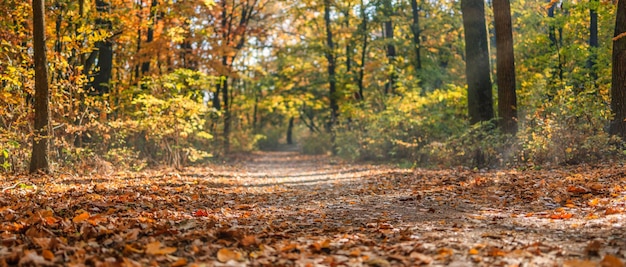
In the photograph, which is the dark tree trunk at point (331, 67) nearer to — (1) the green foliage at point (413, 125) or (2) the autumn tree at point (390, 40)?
(2) the autumn tree at point (390, 40)

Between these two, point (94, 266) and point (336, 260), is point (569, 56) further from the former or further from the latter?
point (94, 266)

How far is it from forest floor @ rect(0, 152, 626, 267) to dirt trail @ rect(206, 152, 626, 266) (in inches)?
0.6

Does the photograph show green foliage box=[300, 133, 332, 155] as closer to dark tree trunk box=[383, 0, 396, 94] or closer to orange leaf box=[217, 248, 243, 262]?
dark tree trunk box=[383, 0, 396, 94]

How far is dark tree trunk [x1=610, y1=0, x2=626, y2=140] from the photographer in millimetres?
9859

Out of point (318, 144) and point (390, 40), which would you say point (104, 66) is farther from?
point (318, 144)

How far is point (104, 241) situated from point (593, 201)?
5373 millimetres

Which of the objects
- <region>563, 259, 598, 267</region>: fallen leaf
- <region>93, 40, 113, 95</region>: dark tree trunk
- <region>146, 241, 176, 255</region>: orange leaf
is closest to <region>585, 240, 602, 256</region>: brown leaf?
<region>563, 259, 598, 267</region>: fallen leaf

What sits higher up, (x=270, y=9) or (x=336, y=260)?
(x=270, y=9)

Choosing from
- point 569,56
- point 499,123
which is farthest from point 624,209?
point 569,56

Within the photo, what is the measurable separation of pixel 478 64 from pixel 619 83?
359cm

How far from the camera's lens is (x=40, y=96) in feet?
29.6

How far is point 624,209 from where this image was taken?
16.8ft

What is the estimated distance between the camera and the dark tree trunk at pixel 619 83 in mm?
9859

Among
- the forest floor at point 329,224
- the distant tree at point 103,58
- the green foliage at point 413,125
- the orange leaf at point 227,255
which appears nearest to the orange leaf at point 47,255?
the forest floor at point 329,224
